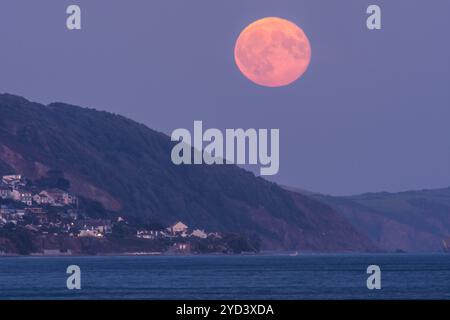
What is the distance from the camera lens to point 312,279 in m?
156

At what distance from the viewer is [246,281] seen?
14925 cm

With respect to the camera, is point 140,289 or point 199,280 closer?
point 140,289
